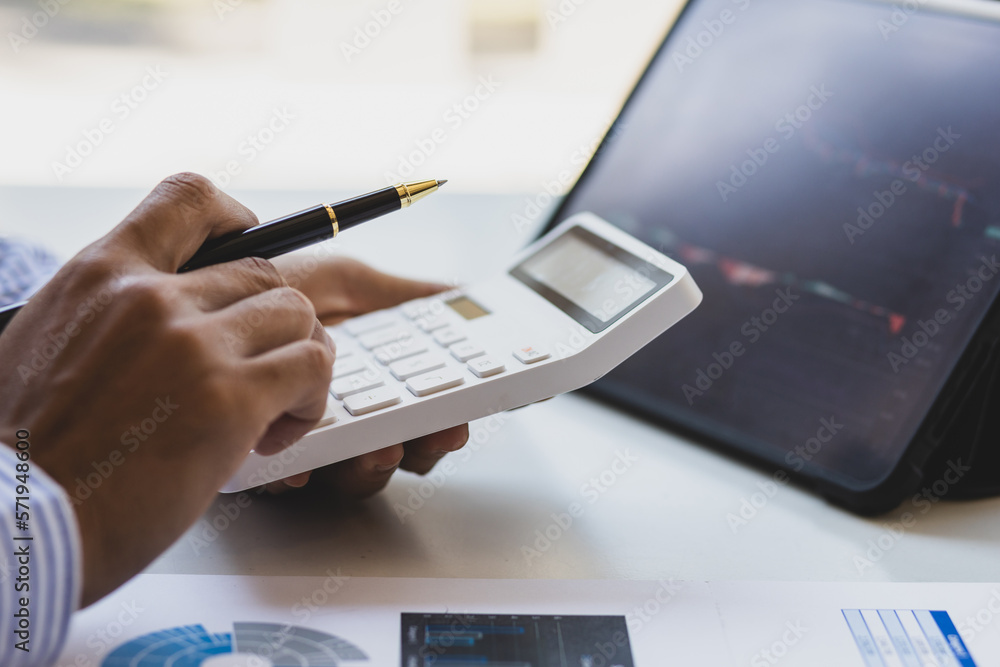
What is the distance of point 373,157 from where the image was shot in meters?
0.92

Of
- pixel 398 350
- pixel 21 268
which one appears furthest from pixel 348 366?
pixel 21 268

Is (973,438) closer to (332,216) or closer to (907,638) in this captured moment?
(907,638)

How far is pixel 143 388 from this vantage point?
34cm

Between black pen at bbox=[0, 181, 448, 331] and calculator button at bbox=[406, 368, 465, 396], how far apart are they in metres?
0.09

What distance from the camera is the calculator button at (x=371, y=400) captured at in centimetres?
44

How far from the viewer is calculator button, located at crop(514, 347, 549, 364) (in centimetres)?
46

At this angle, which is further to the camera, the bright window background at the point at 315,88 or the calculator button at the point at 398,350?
the bright window background at the point at 315,88

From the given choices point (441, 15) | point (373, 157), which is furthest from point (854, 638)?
point (441, 15)

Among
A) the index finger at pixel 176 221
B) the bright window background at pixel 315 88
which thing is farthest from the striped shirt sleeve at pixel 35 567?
the bright window background at pixel 315 88

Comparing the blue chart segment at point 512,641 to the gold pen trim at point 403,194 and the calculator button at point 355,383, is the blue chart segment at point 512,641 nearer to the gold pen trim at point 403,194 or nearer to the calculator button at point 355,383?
the calculator button at point 355,383

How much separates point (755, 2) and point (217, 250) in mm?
487

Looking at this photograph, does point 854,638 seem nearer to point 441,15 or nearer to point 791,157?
point 791,157

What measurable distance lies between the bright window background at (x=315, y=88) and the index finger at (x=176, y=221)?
410 millimetres

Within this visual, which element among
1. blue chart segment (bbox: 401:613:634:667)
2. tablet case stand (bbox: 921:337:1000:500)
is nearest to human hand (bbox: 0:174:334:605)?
blue chart segment (bbox: 401:613:634:667)
